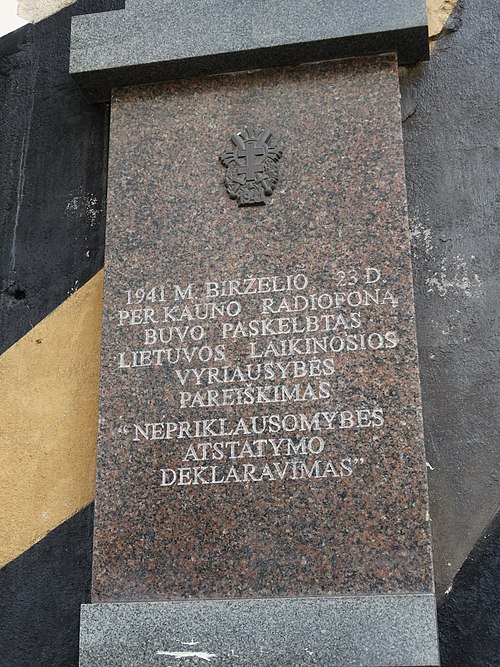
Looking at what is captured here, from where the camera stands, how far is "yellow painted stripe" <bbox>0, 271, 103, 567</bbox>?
4.28 metres

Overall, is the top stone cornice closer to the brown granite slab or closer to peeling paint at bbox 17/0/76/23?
the brown granite slab

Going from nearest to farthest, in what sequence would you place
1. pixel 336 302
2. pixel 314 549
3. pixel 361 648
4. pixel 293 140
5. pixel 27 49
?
pixel 361 648 < pixel 314 549 < pixel 336 302 < pixel 293 140 < pixel 27 49

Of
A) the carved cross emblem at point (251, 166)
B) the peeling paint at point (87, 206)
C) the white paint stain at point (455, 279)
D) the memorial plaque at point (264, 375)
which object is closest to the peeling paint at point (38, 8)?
the memorial plaque at point (264, 375)

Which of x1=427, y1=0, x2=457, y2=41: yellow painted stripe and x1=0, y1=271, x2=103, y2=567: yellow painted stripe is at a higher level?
x1=427, y1=0, x2=457, y2=41: yellow painted stripe

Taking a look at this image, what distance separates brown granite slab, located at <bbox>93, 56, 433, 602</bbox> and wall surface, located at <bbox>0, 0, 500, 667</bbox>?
1.18ft

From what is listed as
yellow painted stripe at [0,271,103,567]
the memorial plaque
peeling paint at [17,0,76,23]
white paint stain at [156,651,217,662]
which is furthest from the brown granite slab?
peeling paint at [17,0,76,23]

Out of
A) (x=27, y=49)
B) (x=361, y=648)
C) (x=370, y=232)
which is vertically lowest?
(x=361, y=648)

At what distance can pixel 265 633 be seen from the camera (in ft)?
11.5

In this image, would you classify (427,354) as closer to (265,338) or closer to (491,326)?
(491,326)

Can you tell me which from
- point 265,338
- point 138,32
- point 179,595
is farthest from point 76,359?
point 138,32

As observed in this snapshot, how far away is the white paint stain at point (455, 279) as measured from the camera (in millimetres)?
4281

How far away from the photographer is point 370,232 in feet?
13.4

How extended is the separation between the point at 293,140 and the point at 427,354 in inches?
47.9

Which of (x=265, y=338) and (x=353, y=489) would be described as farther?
(x=265, y=338)
